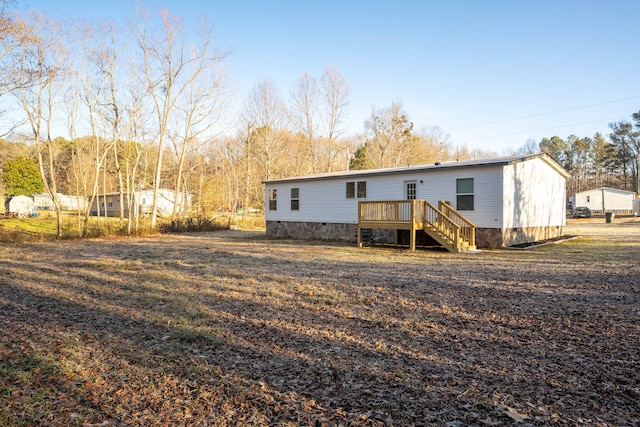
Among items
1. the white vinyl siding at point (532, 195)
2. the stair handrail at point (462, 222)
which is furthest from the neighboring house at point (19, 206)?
the white vinyl siding at point (532, 195)

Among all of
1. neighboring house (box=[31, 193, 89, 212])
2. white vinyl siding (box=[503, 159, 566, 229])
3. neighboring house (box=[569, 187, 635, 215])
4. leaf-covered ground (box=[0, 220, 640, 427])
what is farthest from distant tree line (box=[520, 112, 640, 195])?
neighboring house (box=[31, 193, 89, 212])

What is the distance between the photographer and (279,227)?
67.2 feet

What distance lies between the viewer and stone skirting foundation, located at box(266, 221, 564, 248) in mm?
13930

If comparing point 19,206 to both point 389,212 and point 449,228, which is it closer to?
point 389,212

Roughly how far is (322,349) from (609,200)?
179 ft

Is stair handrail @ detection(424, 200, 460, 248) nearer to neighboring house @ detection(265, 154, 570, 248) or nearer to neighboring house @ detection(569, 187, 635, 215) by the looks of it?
neighboring house @ detection(265, 154, 570, 248)

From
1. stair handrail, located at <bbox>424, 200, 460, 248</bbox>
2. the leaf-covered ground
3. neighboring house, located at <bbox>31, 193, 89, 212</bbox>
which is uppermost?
neighboring house, located at <bbox>31, 193, 89, 212</bbox>

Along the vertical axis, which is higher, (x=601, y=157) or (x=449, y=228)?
(x=601, y=157)

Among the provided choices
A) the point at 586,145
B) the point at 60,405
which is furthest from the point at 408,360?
the point at 586,145

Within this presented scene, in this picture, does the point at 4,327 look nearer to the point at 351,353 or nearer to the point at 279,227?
the point at 351,353

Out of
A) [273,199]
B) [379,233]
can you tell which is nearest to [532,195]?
[379,233]

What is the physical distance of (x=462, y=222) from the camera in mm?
14094

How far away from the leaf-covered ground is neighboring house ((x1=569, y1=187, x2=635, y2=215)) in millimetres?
47171

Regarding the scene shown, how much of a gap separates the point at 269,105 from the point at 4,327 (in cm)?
2932
